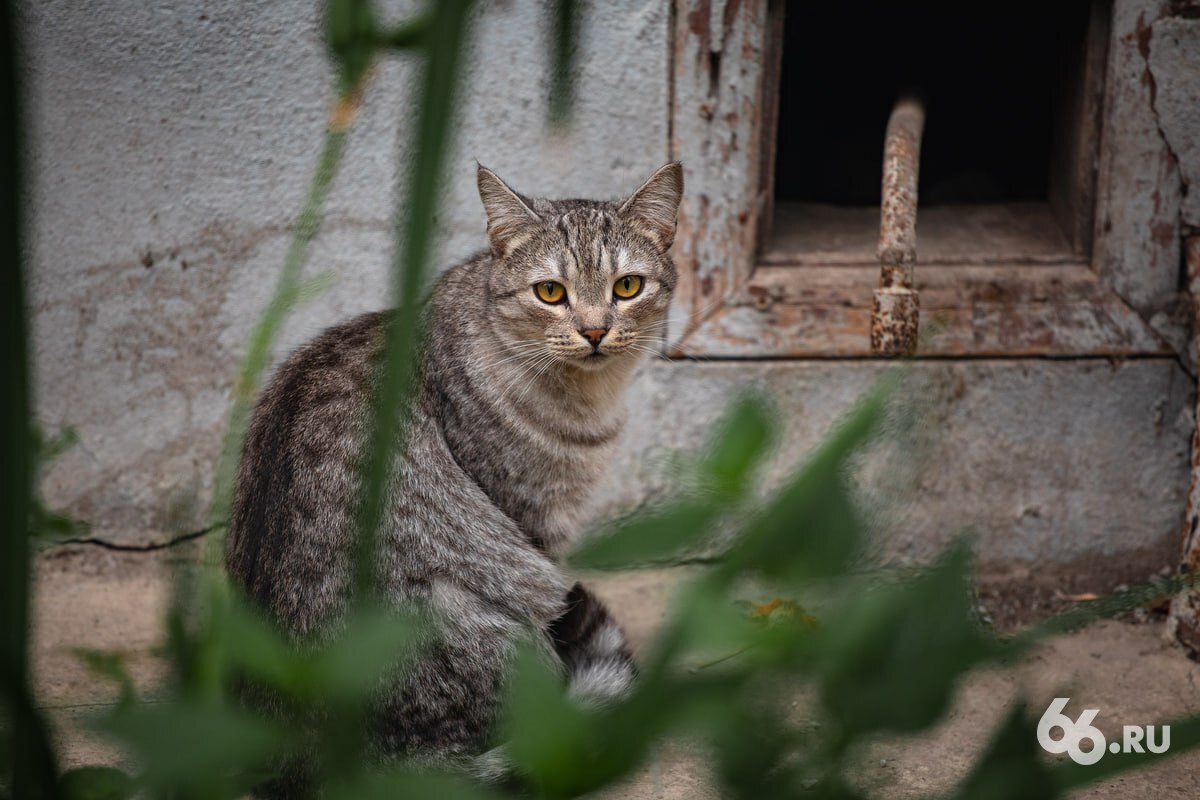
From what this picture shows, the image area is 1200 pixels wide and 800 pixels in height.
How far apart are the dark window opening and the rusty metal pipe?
2.19 ft

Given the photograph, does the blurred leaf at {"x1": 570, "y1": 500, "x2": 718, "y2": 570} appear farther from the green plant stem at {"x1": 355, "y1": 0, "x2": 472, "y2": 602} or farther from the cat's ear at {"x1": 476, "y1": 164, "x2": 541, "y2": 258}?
the cat's ear at {"x1": 476, "y1": 164, "x2": 541, "y2": 258}

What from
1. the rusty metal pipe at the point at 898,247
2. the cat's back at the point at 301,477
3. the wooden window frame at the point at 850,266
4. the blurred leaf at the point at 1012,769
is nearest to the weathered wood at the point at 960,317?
the wooden window frame at the point at 850,266

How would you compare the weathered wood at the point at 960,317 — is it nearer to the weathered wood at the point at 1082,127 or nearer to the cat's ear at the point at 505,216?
the weathered wood at the point at 1082,127

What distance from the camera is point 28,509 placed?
42cm

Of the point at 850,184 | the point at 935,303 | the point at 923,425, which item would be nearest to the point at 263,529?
the point at 923,425

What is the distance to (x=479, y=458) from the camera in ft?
8.89

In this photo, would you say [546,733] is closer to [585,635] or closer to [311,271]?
[585,635]

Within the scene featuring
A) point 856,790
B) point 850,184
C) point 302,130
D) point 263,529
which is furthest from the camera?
point 850,184

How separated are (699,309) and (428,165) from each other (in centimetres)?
313

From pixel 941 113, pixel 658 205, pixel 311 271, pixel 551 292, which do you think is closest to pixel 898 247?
pixel 658 205

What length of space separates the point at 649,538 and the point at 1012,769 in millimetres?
199

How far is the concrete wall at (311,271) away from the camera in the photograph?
332cm

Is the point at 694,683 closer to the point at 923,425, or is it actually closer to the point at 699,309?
the point at 923,425

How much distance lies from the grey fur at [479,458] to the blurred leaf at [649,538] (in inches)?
59.8
